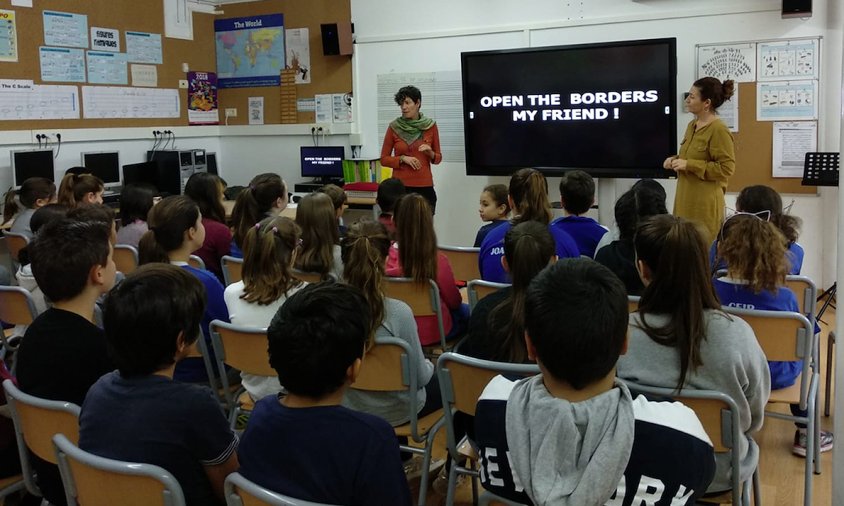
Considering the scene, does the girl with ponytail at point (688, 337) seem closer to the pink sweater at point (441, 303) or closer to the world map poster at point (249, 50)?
the pink sweater at point (441, 303)

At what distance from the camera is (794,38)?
559cm

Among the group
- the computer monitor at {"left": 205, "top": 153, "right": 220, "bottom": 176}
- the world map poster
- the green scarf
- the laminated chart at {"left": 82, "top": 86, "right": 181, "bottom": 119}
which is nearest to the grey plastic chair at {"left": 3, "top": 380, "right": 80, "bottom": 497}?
the green scarf

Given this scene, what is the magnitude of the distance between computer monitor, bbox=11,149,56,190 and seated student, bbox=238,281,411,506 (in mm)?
5766

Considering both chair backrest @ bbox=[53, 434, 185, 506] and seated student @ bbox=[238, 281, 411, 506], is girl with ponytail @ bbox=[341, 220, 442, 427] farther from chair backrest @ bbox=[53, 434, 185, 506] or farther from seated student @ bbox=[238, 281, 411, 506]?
chair backrest @ bbox=[53, 434, 185, 506]

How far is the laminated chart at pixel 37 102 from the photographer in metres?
6.62

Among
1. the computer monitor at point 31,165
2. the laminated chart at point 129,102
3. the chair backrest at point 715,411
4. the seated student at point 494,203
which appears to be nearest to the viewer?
the chair backrest at point 715,411

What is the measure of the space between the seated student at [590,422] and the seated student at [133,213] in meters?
3.60

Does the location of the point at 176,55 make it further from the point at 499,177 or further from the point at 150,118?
the point at 499,177

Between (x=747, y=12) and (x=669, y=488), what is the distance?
5.33 meters

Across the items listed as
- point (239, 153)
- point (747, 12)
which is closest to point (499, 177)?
point (747, 12)

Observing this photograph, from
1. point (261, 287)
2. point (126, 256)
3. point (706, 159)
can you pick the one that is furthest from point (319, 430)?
point (706, 159)

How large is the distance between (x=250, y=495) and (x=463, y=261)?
2771 millimetres

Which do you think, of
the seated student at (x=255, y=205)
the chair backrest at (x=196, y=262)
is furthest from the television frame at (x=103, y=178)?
the chair backrest at (x=196, y=262)

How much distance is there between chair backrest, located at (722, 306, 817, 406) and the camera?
2422mm
